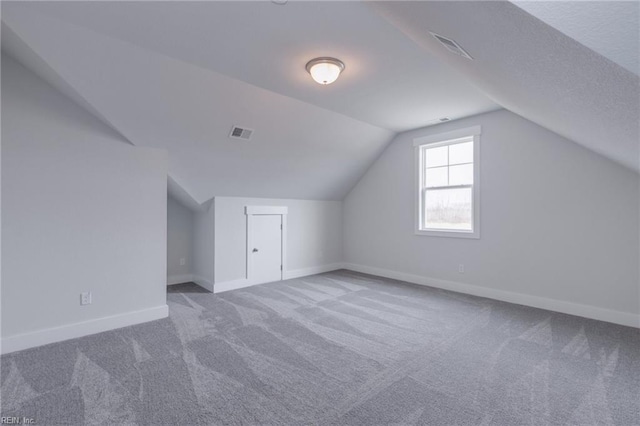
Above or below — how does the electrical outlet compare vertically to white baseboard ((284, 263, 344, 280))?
above

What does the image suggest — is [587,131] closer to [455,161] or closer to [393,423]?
[455,161]

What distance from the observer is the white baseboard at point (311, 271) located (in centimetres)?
535

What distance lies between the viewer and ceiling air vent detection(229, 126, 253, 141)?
3.69 metres

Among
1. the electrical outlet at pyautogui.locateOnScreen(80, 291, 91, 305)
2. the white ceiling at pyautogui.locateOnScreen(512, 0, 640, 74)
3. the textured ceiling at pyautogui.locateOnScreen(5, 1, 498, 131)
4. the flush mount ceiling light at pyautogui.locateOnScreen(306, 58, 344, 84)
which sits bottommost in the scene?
the electrical outlet at pyautogui.locateOnScreen(80, 291, 91, 305)

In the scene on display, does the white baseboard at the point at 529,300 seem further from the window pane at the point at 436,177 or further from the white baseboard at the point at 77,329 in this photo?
the white baseboard at the point at 77,329

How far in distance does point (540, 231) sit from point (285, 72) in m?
3.64

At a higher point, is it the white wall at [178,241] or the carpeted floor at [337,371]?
the white wall at [178,241]

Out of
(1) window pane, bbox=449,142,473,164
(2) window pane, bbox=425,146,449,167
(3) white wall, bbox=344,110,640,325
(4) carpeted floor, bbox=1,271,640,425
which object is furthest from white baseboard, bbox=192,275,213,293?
(1) window pane, bbox=449,142,473,164

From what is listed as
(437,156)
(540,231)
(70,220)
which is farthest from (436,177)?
(70,220)

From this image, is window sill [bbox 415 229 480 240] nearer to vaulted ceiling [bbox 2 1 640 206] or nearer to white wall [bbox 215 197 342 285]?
vaulted ceiling [bbox 2 1 640 206]

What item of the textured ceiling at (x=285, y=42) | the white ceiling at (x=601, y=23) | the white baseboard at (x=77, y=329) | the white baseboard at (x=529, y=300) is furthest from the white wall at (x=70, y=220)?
the white baseboard at (x=529, y=300)

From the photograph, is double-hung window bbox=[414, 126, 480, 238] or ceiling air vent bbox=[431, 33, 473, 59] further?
double-hung window bbox=[414, 126, 480, 238]

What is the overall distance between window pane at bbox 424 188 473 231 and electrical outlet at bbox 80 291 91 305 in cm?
458

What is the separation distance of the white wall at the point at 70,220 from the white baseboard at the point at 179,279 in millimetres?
1516
